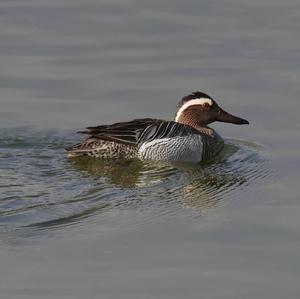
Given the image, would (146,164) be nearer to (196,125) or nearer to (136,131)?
(136,131)

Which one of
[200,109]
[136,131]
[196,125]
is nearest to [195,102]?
[200,109]

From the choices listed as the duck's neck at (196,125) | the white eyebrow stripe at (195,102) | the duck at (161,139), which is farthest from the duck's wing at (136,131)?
the duck's neck at (196,125)

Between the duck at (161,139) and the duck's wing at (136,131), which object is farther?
the duck at (161,139)

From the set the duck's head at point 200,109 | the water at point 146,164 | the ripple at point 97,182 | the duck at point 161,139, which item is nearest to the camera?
the water at point 146,164

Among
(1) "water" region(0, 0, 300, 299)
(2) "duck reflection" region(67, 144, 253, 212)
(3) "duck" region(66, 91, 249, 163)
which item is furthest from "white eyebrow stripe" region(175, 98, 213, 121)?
(2) "duck reflection" region(67, 144, 253, 212)

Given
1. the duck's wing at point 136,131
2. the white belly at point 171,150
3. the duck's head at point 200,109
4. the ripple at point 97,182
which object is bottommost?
the ripple at point 97,182

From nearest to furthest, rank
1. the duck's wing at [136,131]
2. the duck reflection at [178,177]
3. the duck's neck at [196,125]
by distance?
the duck reflection at [178,177]
the duck's wing at [136,131]
the duck's neck at [196,125]

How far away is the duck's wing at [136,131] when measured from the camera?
13883mm

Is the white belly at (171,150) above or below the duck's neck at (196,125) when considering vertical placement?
below

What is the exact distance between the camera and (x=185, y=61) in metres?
16.0

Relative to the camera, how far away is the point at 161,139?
14.3 metres

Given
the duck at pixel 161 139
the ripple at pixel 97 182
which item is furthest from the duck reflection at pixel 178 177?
the duck at pixel 161 139

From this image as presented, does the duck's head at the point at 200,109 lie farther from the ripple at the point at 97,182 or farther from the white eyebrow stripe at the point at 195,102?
the ripple at the point at 97,182

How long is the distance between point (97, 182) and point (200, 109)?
2574mm
